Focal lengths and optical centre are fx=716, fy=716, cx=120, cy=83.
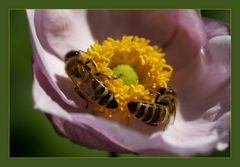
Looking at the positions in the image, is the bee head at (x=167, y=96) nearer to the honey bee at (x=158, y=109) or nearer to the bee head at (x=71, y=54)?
the honey bee at (x=158, y=109)

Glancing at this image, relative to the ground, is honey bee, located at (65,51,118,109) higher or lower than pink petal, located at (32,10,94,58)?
lower

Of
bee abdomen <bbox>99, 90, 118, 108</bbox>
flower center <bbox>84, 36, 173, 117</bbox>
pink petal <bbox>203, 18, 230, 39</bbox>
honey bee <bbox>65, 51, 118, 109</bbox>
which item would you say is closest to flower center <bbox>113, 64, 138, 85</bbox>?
flower center <bbox>84, 36, 173, 117</bbox>

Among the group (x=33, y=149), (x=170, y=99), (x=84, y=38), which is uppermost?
(x=84, y=38)

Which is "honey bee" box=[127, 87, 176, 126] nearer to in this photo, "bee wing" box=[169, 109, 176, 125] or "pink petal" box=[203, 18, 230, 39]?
"bee wing" box=[169, 109, 176, 125]

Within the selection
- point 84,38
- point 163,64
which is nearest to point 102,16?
point 84,38

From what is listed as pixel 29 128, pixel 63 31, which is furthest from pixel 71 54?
pixel 29 128

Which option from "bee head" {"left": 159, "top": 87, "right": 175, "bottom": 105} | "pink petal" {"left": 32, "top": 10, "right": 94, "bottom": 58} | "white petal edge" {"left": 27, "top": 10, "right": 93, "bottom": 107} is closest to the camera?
"white petal edge" {"left": 27, "top": 10, "right": 93, "bottom": 107}

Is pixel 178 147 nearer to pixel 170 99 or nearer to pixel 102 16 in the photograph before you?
pixel 170 99

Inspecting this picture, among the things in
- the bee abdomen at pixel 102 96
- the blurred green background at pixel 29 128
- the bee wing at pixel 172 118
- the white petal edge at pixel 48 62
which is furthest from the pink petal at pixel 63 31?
the bee wing at pixel 172 118
